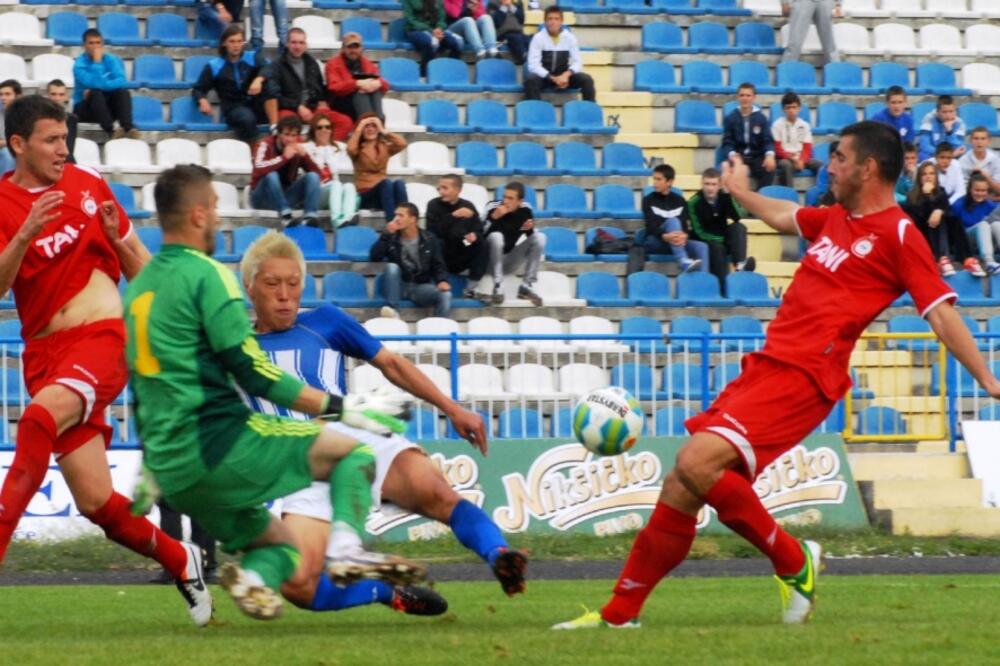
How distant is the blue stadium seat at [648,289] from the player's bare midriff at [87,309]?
11.1 meters

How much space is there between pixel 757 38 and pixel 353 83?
6.82m

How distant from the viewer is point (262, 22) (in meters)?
21.0

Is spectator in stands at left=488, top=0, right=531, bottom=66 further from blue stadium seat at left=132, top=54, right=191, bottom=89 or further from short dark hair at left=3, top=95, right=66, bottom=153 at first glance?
short dark hair at left=3, top=95, right=66, bottom=153

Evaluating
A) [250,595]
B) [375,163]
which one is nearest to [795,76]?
[375,163]

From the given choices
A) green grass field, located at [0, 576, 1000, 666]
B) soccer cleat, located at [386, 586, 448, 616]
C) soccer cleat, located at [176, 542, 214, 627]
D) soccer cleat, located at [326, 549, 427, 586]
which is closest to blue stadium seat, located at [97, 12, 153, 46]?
green grass field, located at [0, 576, 1000, 666]

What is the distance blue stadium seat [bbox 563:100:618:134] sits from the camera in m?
22.1

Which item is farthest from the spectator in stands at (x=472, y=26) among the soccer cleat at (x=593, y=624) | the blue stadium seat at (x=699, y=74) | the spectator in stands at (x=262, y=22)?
the soccer cleat at (x=593, y=624)

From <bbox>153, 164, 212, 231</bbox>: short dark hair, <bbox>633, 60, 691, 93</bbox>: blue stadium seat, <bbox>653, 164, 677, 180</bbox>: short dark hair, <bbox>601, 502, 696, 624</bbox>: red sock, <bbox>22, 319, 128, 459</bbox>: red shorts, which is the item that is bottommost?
<bbox>601, 502, 696, 624</bbox>: red sock

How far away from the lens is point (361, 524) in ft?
22.9

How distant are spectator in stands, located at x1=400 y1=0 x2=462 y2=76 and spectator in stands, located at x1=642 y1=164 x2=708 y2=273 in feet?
12.3

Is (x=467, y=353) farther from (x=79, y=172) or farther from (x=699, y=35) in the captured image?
(x=699, y=35)

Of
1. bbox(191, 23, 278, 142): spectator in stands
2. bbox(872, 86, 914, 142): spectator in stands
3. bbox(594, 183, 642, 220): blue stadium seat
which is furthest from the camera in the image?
bbox(872, 86, 914, 142): spectator in stands

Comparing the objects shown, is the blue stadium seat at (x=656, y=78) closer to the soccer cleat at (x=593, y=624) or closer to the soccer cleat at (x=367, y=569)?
the soccer cleat at (x=593, y=624)

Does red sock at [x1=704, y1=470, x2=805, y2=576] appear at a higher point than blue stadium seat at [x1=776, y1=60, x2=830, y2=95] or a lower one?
lower
